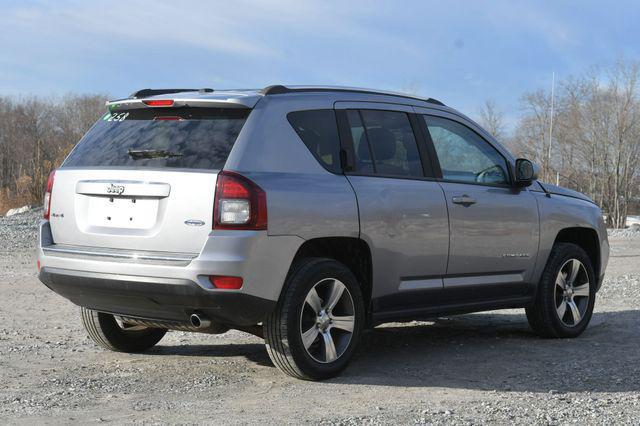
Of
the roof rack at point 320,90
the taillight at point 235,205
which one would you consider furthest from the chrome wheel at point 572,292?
the taillight at point 235,205

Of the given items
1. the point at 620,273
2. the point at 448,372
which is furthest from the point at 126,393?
the point at 620,273

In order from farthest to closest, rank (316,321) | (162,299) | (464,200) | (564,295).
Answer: (564,295)
(464,200)
(316,321)
(162,299)

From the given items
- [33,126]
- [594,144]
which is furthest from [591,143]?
[33,126]

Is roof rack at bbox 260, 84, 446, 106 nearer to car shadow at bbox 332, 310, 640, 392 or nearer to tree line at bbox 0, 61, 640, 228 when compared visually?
car shadow at bbox 332, 310, 640, 392

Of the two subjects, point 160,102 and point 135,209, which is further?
point 160,102

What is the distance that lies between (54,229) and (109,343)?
1.26 metres

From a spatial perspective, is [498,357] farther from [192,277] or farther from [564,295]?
[192,277]

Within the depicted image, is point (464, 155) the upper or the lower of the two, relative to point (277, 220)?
A: upper

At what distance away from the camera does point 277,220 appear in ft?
18.0

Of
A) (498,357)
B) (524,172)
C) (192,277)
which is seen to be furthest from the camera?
(524,172)

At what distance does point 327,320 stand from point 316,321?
9 cm

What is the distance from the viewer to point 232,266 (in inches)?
209

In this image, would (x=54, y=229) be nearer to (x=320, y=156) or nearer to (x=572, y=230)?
(x=320, y=156)

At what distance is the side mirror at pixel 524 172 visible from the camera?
7504mm
